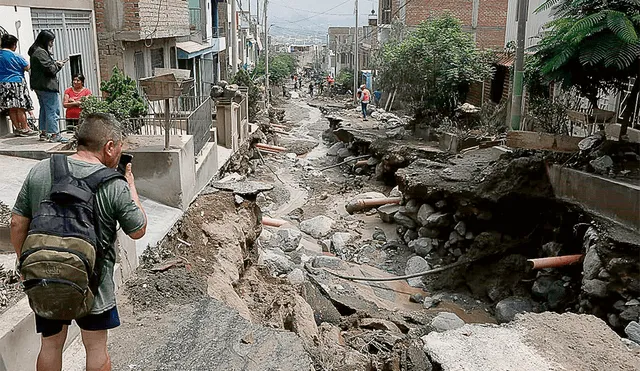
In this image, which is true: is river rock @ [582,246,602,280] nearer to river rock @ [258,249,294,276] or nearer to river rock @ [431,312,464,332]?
river rock @ [431,312,464,332]

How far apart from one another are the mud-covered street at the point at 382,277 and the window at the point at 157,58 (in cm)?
376

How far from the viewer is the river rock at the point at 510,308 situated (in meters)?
9.79

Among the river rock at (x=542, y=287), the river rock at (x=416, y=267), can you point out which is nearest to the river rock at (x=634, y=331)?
the river rock at (x=542, y=287)

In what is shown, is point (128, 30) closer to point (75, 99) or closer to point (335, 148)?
point (75, 99)

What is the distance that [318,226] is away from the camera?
14.2 m

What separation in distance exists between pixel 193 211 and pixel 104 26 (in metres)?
7.07

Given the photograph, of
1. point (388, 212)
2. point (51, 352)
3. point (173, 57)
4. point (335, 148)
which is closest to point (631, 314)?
point (388, 212)

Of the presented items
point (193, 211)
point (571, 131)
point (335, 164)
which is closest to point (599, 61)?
point (571, 131)

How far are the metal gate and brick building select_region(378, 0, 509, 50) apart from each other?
22.1 meters

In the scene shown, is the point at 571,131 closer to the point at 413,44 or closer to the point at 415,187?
the point at 415,187

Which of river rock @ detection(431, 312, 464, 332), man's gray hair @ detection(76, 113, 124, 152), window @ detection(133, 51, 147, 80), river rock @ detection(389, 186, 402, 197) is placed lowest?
river rock @ detection(431, 312, 464, 332)

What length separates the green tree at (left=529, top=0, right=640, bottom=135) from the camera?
28.9ft

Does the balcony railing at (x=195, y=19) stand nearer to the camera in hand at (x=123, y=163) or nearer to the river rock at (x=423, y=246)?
the river rock at (x=423, y=246)

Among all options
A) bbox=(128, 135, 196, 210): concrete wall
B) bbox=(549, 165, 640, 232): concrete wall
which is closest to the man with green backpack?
bbox=(128, 135, 196, 210): concrete wall
